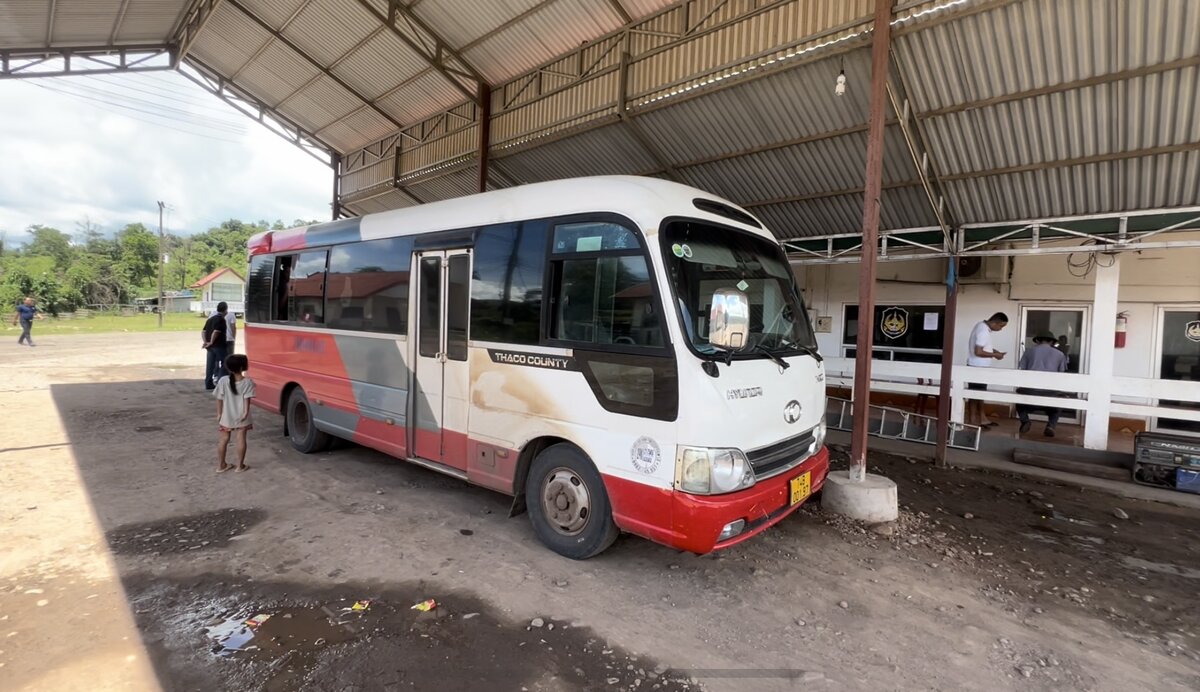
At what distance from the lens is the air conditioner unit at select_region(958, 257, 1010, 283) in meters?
9.57

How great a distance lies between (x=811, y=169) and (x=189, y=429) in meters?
9.93

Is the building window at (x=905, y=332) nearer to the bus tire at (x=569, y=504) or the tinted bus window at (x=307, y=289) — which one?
the bus tire at (x=569, y=504)

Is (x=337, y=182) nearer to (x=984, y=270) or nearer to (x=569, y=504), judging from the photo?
(x=569, y=504)

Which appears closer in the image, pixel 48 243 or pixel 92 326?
pixel 92 326

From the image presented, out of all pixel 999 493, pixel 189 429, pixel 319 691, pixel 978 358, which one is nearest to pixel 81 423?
pixel 189 429

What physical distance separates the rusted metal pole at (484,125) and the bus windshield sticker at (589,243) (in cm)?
781

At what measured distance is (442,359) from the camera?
504 centimetres

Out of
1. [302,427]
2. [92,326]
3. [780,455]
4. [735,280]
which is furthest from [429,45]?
[92,326]

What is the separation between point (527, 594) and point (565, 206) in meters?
2.76

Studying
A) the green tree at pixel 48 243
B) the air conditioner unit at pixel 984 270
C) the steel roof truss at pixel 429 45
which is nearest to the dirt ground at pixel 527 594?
the air conditioner unit at pixel 984 270

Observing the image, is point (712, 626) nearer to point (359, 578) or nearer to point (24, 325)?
point (359, 578)

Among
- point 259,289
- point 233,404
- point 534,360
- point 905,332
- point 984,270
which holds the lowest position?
point 233,404

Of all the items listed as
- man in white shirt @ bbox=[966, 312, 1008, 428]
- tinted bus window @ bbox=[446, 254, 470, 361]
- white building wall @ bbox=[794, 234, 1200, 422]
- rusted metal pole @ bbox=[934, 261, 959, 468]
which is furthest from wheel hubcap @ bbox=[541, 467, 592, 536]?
white building wall @ bbox=[794, 234, 1200, 422]

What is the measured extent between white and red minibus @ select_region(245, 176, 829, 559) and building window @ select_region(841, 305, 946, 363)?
24.0 feet
